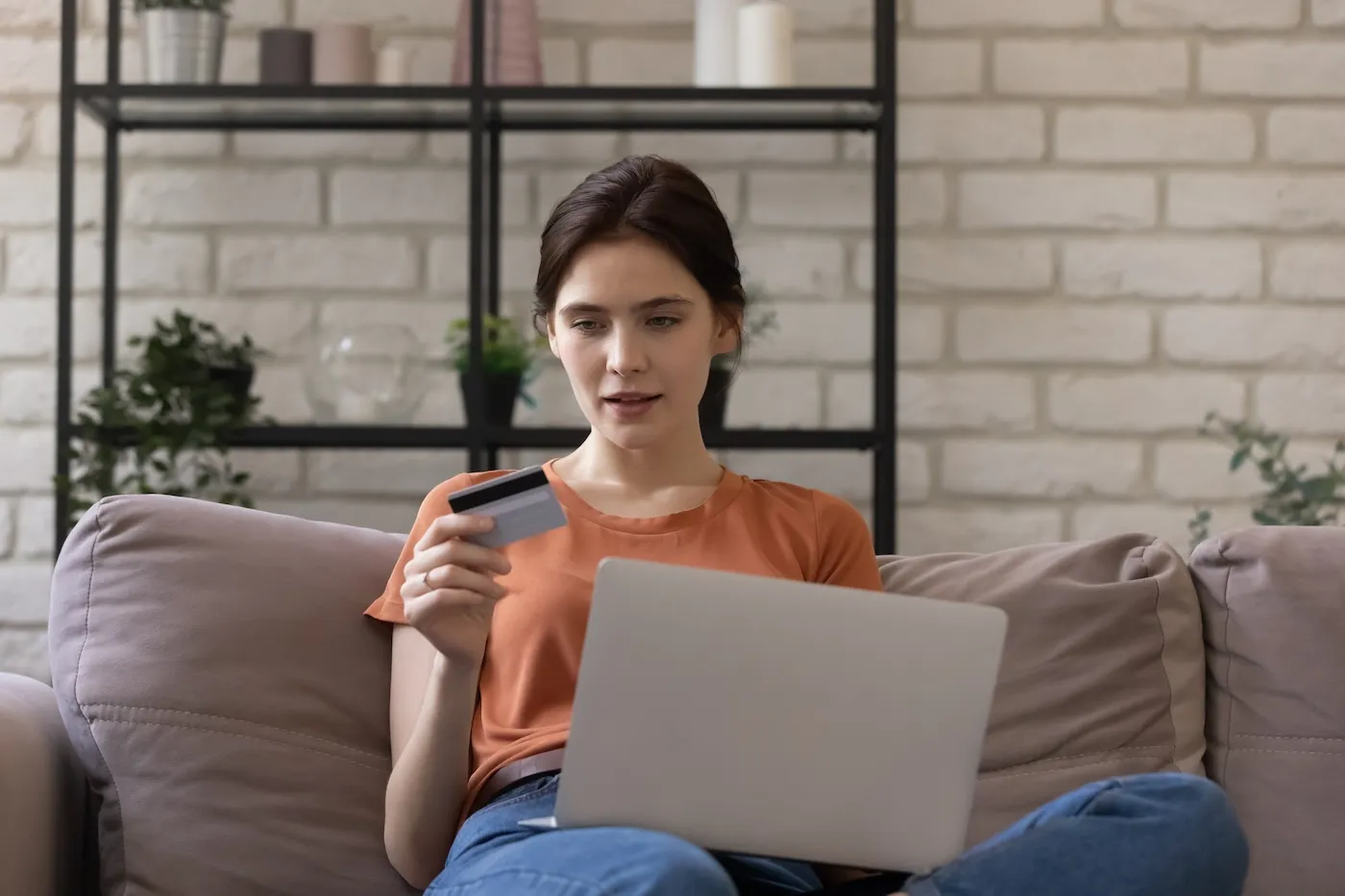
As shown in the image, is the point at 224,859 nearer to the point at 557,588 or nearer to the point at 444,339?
the point at 557,588

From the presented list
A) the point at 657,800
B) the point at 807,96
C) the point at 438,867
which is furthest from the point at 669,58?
the point at 657,800

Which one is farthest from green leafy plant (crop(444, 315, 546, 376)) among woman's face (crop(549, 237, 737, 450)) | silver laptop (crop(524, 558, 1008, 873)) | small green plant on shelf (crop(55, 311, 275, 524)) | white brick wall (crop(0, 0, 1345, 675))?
silver laptop (crop(524, 558, 1008, 873))

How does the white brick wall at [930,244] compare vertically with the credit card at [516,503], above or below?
above

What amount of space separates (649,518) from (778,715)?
446 millimetres

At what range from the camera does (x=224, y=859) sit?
1344 mm

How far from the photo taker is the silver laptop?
3.28 ft

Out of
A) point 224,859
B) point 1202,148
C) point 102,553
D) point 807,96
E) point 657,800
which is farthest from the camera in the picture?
point 1202,148

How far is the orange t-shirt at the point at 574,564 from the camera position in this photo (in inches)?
52.6

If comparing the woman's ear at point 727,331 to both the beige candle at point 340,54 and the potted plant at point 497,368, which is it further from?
the beige candle at point 340,54

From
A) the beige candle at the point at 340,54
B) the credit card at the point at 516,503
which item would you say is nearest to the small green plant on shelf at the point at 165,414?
the beige candle at the point at 340,54

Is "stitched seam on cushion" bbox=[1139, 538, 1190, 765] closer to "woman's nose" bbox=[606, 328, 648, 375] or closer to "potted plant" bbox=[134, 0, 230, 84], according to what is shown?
"woman's nose" bbox=[606, 328, 648, 375]

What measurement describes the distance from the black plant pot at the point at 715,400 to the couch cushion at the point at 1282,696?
0.87 meters

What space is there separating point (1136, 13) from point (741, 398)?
0.95m

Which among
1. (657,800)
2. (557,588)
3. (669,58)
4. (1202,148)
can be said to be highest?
(669,58)
